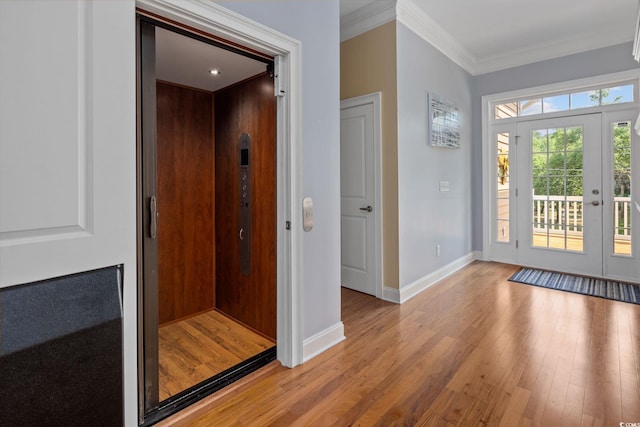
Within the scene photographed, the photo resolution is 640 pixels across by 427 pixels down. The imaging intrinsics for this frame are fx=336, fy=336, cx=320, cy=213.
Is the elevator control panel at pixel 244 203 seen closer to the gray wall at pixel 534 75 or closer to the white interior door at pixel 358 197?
the white interior door at pixel 358 197

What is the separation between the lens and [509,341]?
8.16 ft

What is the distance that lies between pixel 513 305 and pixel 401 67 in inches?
100

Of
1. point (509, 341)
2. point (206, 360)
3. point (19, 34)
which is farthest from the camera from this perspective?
point (509, 341)

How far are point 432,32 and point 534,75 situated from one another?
66.7 inches

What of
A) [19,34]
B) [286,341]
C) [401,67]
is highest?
[401,67]

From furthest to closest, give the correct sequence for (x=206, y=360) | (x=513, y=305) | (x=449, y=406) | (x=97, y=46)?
1. (x=513, y=305)
2. (x=206, y=360)
3. (x=449, y=406)
4. (x=97, y=46)

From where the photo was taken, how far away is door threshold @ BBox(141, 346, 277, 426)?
1679 millimetres

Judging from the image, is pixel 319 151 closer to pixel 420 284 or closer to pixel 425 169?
pixel 425 169

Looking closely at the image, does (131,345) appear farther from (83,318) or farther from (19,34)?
(19,34)

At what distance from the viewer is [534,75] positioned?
4.42 m

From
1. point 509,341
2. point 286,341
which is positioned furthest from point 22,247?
point 509,341

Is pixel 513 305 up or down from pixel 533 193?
down

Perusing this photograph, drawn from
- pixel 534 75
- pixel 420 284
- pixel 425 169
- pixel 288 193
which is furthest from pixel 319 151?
pixel 534 75

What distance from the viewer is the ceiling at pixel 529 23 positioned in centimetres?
336
